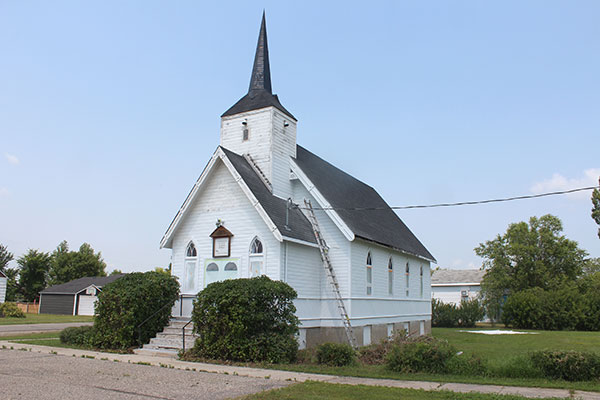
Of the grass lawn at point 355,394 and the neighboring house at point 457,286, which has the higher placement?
the neighboring house at point 457,286

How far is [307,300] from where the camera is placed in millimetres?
19609

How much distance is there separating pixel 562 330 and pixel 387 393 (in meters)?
33.0

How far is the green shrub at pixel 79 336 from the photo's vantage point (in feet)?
56.9

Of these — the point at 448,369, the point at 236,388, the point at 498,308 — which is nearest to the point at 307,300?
the point at 448,369

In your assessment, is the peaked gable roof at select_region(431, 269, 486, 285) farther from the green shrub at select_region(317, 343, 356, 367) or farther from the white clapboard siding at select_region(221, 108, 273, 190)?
the green shrub at select_region(317, 343, 356, 367)

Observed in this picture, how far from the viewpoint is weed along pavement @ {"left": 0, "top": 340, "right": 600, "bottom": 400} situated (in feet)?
32.0

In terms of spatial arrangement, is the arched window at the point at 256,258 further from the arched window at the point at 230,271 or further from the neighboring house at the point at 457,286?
the neighboring house at the point at 457,286

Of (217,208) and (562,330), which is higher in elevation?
(217,208)

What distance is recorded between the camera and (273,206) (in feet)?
64.5

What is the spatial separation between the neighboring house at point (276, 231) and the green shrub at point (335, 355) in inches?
182

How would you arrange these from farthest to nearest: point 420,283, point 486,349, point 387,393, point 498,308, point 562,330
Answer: point 498,308 < point 562,330 < point 420,283 < point 486,349 < point 387,393

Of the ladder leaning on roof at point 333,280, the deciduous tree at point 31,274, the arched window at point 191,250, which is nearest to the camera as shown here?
the ladder leaning on roof at point 333,280

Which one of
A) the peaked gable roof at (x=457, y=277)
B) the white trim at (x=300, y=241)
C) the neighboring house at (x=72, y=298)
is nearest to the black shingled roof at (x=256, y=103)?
the white trim at (x=300, y=241)

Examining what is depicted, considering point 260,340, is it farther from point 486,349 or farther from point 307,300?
point 486,349
